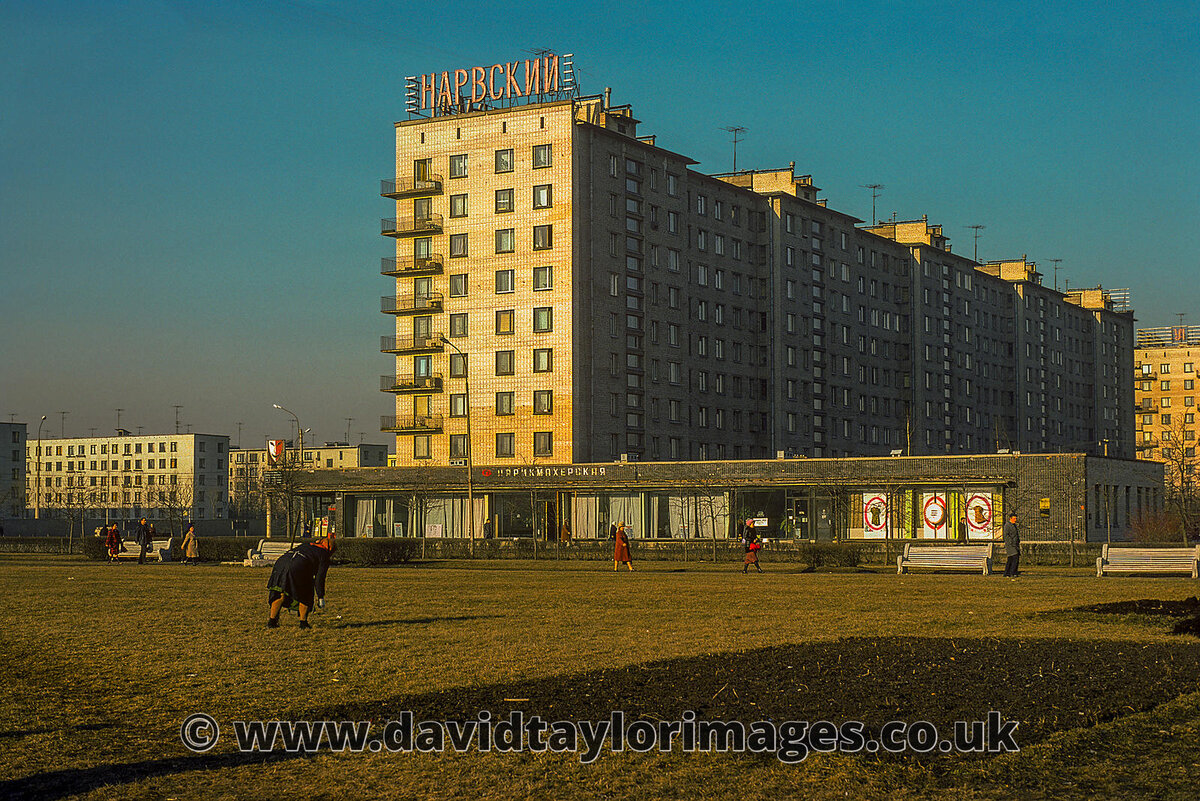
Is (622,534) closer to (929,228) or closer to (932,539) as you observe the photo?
(932,539)

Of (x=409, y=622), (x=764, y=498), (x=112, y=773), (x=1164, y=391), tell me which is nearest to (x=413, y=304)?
(x=764, y=498)

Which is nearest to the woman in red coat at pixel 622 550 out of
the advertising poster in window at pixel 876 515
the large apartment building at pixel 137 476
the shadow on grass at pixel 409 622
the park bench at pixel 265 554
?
the park bench at pixel 265 554

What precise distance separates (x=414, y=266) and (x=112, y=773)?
262 feet

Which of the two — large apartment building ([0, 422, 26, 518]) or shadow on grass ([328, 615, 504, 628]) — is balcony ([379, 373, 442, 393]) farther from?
large apartment building ([0, 422, 26, 518])

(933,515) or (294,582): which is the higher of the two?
(294,582)

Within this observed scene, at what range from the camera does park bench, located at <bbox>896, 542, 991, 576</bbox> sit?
39906mm

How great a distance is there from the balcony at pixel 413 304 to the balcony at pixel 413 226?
4.11m

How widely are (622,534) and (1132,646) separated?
92.4ft

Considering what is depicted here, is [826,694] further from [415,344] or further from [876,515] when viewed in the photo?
[415,344]

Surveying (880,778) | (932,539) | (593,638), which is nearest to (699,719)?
(880,778)

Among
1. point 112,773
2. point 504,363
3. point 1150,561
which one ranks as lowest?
point 1150,561

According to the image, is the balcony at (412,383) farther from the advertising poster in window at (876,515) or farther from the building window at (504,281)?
the advertising poster in window at (876,515)

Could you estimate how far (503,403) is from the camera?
8462cm

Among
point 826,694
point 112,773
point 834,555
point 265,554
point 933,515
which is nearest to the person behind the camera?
point 112,773
